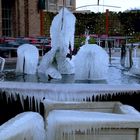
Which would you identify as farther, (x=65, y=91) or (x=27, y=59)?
(x=27, y=59)

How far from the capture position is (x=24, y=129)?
3020mm

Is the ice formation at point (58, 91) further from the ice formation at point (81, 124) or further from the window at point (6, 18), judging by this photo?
the window at point (6, 18)

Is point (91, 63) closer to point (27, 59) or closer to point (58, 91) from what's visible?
point (27, 59)

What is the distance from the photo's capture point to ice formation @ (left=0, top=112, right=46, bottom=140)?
2.91 metres

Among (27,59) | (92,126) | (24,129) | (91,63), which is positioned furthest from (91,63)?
(24,129)

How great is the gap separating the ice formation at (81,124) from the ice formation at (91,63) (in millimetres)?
4298

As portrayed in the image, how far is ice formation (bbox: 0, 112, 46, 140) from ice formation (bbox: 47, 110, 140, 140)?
0.07 m

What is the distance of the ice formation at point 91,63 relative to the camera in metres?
7.58

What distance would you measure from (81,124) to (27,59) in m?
5.47

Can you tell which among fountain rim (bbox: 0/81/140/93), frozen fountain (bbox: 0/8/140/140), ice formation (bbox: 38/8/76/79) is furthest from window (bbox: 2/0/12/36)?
fountain rim (bbox: 0/81/140/93)

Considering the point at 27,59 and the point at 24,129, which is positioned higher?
the point at 24,129

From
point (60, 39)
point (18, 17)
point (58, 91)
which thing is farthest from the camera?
point (18, 17)

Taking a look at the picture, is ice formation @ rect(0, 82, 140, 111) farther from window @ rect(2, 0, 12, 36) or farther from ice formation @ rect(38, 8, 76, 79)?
window @ rect(2, 0, 12, 36)

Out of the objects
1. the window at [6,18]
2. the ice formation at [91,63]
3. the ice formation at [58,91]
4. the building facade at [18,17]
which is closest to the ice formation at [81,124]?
the ice formation at [58,91]
